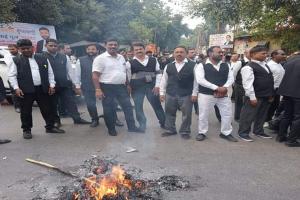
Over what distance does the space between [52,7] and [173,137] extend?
14.7 metres

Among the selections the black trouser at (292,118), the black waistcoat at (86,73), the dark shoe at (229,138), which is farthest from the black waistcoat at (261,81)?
the black waistcoat at (86,73)

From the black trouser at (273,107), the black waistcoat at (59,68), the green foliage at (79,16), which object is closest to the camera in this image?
the black waistcoat at (59,68)

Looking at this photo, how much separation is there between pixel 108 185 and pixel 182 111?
136 inches

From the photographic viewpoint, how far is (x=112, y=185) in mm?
4098

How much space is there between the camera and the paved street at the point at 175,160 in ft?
15.3

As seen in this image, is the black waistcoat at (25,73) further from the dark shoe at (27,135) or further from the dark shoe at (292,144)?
the dark shoe at (292,144)

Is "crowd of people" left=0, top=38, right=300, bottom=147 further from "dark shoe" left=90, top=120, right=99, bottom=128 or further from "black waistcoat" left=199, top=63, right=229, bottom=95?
"dark shoe" left=90, top=120, right=99, bottom=128

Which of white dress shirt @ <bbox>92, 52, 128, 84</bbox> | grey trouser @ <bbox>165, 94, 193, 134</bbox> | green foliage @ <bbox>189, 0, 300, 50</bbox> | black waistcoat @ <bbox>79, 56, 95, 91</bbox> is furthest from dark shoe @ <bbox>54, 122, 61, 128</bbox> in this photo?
green foliage @ <bbox>189, 0, 300, 50</bbox>

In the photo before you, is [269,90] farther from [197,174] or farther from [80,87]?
[80,87]

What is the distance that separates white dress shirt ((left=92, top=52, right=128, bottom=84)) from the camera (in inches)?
283

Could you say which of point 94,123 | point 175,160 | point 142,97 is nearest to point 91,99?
point 94,123

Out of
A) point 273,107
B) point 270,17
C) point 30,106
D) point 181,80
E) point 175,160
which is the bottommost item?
point 175,160

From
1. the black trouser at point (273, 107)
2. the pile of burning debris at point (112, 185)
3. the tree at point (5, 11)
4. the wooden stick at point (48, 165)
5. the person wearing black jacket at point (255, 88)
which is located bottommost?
the wooden stick at point (48, 165)

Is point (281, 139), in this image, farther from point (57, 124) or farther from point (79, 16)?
point (79, 16)
